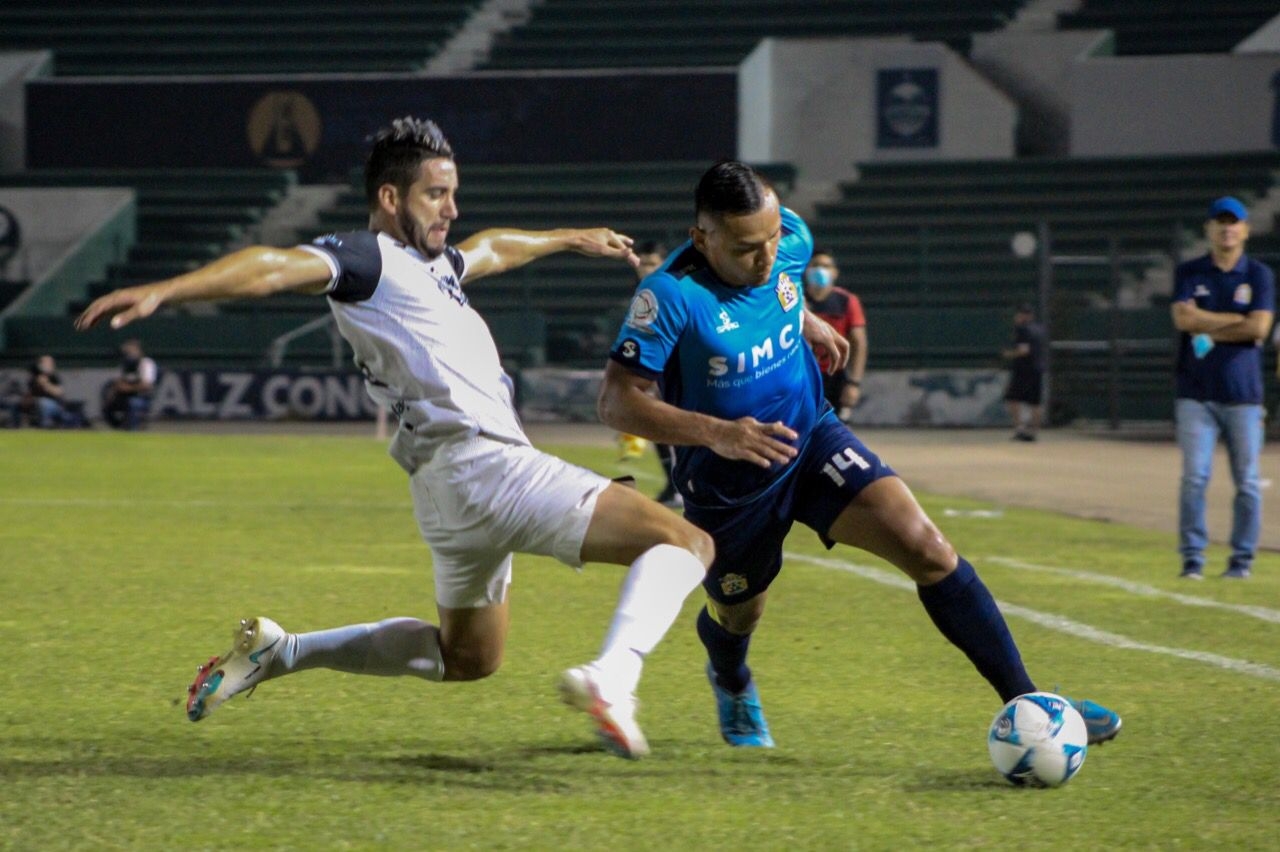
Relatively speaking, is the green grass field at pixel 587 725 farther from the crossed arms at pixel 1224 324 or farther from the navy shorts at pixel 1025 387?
the navy shorts at pixel 1025 387

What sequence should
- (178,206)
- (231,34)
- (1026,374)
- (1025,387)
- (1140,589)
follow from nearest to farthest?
(1140,589) → (1025,387) → (1026,374) → (178,206) → (231,34)

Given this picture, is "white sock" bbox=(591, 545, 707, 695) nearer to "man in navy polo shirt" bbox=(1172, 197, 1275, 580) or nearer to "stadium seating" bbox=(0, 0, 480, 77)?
"man in navy polo shirt" bbox=(1172, 197, 1275, 580)

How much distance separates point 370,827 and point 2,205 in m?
31.0

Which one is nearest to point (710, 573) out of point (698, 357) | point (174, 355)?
point (698, 357)

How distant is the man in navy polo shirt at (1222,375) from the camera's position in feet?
33.1

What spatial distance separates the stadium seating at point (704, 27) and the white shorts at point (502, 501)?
31205mm

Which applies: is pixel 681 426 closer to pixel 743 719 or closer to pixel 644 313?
pixel 644 313

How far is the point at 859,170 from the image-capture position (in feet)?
107

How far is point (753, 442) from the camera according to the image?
15.9ft

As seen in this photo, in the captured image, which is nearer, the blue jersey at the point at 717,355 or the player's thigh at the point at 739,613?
the blue jersey at the point at 717,355

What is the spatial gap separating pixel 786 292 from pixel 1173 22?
3178 centimetres

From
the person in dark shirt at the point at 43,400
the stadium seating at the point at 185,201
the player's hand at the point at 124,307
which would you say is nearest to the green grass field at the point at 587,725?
the player's hand at the point at 124,307

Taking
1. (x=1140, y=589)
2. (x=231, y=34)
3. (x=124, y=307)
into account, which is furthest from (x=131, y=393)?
(x=124, y=307)

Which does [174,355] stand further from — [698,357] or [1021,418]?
[698,357]
